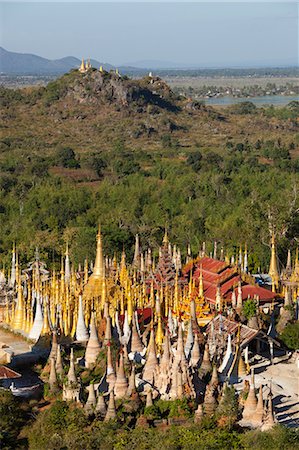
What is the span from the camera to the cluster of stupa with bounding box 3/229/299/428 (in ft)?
71.7

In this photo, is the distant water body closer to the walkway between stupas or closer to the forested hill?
the forested hill

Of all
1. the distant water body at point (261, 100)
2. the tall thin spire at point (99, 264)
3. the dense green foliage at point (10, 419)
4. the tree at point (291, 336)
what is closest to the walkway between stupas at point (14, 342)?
the tall thin spire at point (99, 264)

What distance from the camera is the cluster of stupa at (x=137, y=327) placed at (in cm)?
2186

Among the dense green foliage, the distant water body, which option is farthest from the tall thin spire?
the distant water body

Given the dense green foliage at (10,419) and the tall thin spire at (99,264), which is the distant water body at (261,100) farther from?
the dense green foliage at (10,419)

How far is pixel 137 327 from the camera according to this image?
25.5 meters

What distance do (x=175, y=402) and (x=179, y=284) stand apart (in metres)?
7.95

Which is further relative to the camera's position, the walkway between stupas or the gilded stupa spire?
the gilded stupa spire

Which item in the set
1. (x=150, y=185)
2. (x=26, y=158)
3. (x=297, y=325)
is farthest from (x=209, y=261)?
(x=26, y=158)

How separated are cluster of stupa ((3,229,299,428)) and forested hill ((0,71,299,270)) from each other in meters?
7.28

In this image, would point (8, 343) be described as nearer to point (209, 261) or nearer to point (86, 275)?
point (86, 275)

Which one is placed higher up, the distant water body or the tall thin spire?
the tall thin spire

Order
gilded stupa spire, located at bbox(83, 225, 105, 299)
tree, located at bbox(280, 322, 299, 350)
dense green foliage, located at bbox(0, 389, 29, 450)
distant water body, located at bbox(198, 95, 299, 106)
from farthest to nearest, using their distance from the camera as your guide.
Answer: distant water body, located at bbox(198, 95, 299, 106)
gilded stupa spire, located at bbox(83, 225, 105, 299)
tree, located at bbox(280, 322, 299, 350)
dense green foliage, located at bbox(0, 389, 29, 450)

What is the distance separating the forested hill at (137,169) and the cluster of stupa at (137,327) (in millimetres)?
7278
